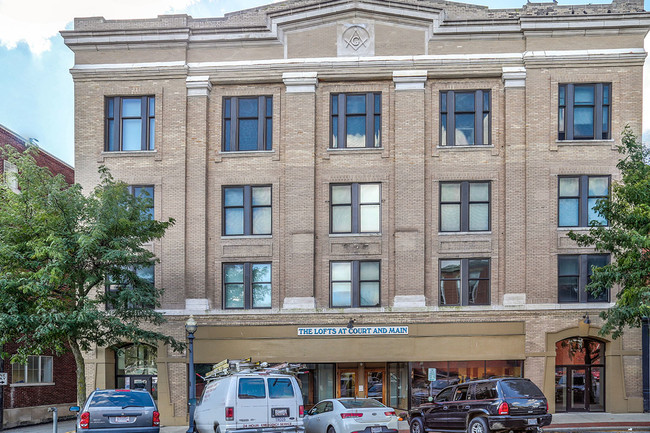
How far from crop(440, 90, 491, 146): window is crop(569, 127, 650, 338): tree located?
242 inches

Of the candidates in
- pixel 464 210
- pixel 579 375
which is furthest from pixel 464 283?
pixel 579 375

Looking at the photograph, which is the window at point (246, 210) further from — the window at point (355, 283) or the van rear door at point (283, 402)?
the van rear door at point (283, 402)

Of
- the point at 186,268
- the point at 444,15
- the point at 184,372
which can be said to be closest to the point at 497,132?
the point at 444,15

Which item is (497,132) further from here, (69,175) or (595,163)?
Result: (69,175)

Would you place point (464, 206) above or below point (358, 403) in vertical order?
above

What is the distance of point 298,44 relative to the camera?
30.5 m

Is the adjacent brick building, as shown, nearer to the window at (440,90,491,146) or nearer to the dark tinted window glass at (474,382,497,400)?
the window at (440,90,491,146)

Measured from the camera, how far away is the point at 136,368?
99.1 feet

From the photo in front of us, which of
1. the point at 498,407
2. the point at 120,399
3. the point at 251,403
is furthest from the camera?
the point at 498,407

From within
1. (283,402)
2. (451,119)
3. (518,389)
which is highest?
(451,119)

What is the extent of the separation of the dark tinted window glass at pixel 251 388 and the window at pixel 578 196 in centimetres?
1594

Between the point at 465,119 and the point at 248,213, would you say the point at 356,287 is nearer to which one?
the point at 248,213

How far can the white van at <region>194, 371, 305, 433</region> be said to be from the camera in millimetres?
17844

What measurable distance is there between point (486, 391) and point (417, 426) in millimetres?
3808
